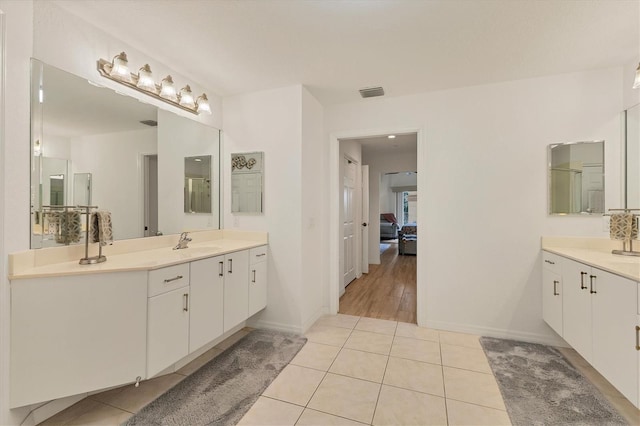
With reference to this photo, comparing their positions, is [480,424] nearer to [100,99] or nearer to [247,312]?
[247,312]

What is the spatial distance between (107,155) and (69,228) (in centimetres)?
60

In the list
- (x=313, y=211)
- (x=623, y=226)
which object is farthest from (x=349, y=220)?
(x=623, y=226)

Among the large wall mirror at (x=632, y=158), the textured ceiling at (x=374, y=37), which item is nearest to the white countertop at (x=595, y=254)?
the large wall mirror at (x=632, y=158)

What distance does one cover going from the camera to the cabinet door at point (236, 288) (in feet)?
7.77

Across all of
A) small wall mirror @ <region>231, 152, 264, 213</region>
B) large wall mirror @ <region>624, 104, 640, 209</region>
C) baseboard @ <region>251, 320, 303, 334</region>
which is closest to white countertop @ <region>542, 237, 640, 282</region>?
large wall mirror @ <region>624, 104, 640, 209</region>

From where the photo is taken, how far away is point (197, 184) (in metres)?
2.87

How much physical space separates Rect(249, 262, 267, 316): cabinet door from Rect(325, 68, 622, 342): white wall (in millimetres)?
1665

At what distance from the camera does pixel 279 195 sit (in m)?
2.92

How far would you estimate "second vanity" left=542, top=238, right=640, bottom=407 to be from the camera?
155 cm

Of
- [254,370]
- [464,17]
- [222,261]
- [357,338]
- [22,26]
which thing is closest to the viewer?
[22,26]

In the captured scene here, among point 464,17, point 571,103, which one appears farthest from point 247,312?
point 571,103

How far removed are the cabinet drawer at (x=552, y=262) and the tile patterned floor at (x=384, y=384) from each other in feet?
3.07

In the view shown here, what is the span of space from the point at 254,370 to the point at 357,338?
3.40 feet

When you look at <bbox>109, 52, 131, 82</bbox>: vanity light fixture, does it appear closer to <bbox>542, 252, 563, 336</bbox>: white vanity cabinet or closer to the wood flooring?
the wood flooring
